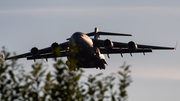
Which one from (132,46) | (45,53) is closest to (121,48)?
(132,46)

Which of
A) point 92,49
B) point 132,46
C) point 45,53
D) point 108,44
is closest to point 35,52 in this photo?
point 45,53

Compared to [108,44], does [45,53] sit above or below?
below

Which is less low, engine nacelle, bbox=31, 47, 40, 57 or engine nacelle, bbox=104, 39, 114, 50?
engine nacelle, bbox=104, 39, 114, 50

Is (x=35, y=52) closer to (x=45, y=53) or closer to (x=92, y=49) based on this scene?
(x=45, y=53)

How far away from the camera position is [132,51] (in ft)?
99.7

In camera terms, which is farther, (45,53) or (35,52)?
(45,53)

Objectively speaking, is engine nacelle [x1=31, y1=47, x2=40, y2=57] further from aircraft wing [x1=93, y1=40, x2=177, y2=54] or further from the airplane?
aircraft wing [x1=93, y1=40, x2=177, y2=54]

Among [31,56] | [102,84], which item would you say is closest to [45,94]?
[102,84]

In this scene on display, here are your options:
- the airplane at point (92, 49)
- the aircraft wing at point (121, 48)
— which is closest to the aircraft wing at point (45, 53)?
the airplane at point (92, 49)

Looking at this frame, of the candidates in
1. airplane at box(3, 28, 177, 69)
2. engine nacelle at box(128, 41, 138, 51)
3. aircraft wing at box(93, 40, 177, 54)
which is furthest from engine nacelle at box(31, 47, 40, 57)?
engine nacelle at box(128, 41, 138, 51)

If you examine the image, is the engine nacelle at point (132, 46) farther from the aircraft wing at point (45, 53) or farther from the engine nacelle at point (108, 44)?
the aircraft wing at point (45, 53)

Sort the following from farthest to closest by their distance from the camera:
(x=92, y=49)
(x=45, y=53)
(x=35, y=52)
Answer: (x=45, y=53)
(x=35, y=52)
(x=92, y=49)

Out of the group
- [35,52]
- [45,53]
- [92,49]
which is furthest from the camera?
[45,53]

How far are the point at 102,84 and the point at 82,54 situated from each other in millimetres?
21683
